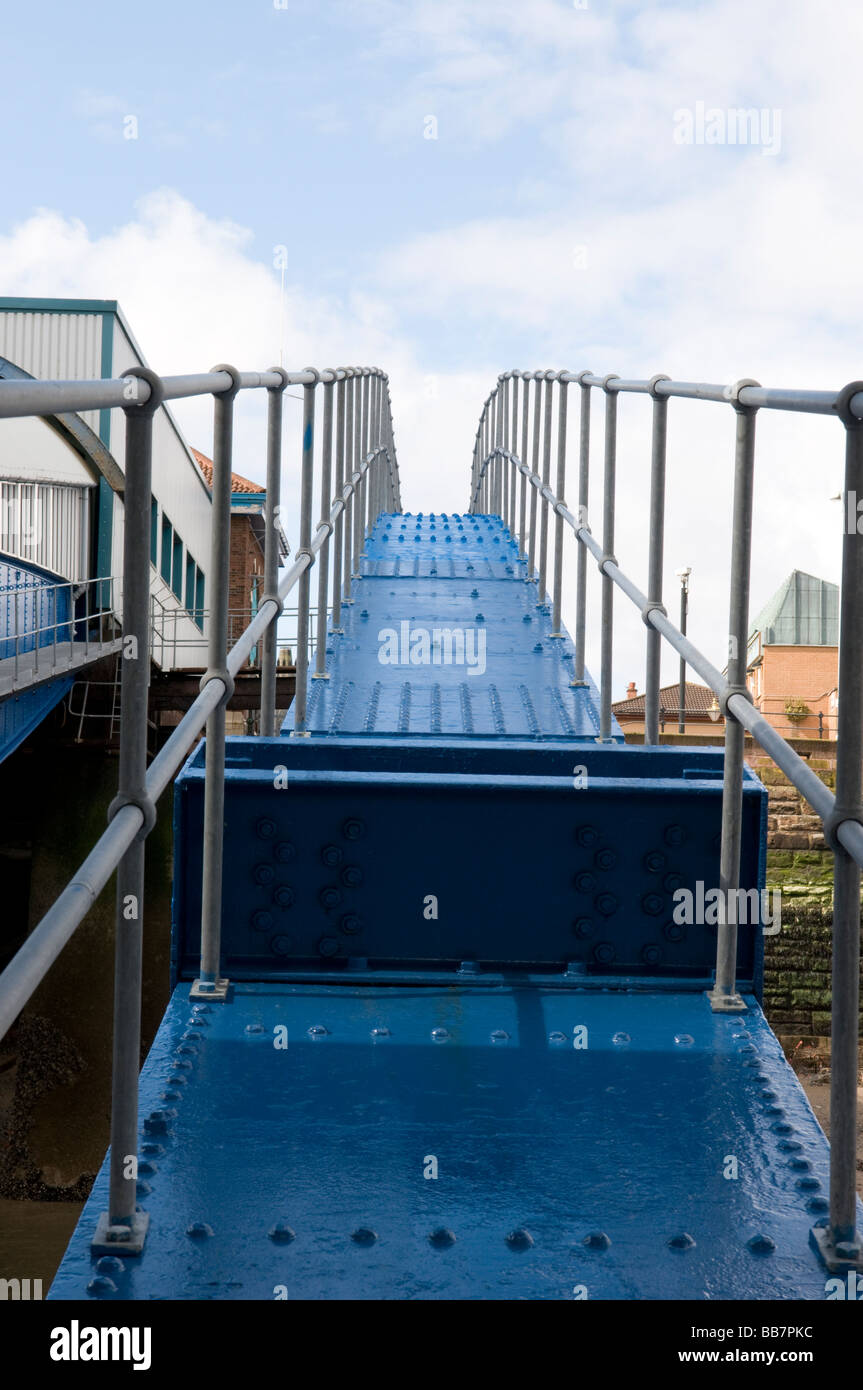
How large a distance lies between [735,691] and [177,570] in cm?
2312

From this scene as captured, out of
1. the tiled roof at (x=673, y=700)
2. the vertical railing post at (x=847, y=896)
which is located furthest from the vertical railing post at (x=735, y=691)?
the tiled roof at (x=673, y=700)

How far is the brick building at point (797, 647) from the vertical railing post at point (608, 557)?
33.1m

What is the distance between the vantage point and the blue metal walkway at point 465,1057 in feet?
7.27

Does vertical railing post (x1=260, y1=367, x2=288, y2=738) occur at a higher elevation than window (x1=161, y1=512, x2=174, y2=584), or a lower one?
lower

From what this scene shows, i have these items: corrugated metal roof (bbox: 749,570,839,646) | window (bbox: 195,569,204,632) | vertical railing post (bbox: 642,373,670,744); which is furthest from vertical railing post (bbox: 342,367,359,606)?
corrugated metal roof (bbox: 749,570,839,646)

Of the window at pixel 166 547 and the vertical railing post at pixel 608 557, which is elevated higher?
the window at pixel 166 547

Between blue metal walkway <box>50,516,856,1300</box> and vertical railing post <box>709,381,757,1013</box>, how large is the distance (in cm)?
10

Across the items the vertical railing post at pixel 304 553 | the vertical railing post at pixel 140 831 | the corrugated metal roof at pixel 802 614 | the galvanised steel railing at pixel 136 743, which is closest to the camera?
the galvanised steel railing at pixel 136 743

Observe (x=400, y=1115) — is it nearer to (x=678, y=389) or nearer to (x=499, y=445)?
(x=678, y=389)

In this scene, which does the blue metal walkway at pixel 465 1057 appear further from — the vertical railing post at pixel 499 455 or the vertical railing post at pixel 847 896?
the vertical railing post at pixel 499 455

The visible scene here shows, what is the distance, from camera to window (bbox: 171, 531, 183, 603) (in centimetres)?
2472

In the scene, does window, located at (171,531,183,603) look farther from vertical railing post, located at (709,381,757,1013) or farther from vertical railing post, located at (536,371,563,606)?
vertical railing post, located at (709,381,757,1013)

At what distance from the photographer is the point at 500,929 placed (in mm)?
3447
